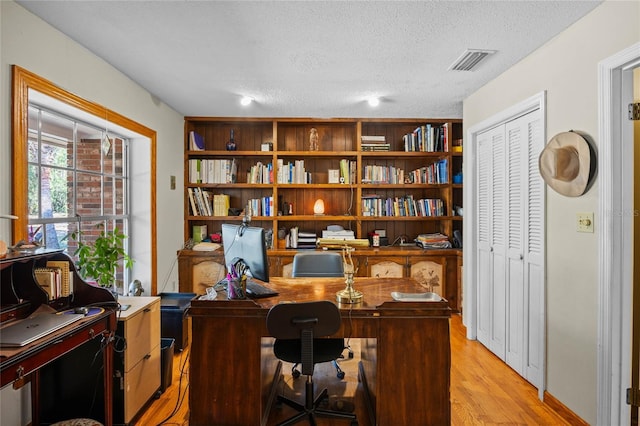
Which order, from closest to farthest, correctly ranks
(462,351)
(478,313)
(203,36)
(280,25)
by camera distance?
(280,25)
(203,36)
(462,351)
(478,313)

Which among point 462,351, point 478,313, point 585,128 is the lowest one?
point 462,351

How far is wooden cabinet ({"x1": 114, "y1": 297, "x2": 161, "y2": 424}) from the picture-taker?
80.3 inches

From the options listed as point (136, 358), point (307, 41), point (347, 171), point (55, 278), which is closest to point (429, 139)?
point (347, 171)

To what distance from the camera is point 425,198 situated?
468cm

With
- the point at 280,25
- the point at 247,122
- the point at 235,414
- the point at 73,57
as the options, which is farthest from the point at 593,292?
the point at 247,122

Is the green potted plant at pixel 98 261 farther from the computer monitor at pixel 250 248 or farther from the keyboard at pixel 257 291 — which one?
the keyboard at pixel 257 291

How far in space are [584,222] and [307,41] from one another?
6.69 ft

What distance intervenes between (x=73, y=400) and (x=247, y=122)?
3409 mm

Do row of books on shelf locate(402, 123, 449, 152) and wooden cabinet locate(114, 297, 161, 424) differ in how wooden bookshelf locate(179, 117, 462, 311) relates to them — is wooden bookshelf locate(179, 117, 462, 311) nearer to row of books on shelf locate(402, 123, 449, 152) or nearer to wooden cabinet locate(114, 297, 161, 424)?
row of books on shelf locate(402, 123, 449, 152)

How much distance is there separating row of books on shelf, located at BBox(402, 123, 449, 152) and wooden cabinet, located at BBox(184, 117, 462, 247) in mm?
17

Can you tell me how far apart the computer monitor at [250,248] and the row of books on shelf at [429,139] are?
113 inches

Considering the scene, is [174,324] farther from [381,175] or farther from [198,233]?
[381,175]

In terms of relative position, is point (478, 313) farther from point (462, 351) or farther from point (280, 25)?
point (280, 25)

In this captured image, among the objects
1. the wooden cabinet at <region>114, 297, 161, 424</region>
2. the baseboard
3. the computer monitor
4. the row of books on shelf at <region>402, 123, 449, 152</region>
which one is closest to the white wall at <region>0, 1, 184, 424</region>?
the wooden cabinet at <region>114, 297, 161, 424</region>
